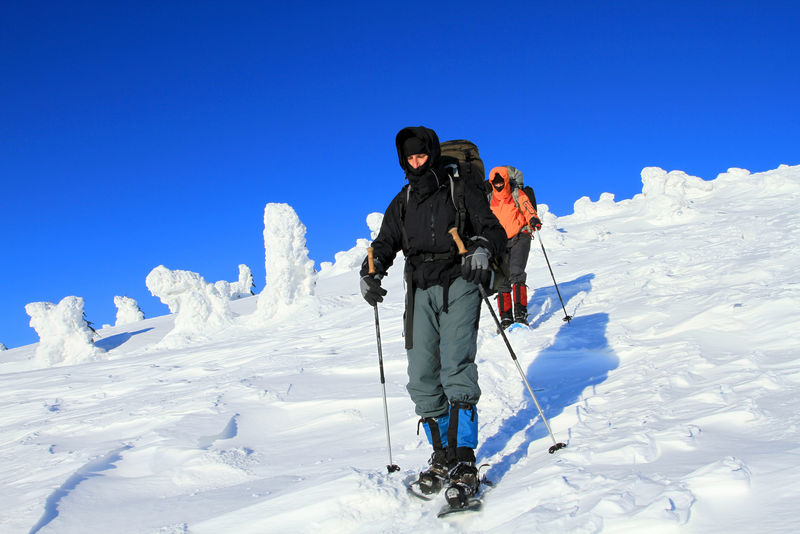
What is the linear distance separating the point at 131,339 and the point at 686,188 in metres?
37.6

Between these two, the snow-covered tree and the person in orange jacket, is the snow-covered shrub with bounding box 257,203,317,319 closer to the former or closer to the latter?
the person in orange jacket

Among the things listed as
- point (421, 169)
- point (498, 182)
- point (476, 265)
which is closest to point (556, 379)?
point (476, 265)

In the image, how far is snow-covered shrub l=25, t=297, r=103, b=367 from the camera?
24.2m

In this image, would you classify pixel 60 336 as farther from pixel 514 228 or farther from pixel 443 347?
pixel 443 347

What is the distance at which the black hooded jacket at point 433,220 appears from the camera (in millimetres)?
3688

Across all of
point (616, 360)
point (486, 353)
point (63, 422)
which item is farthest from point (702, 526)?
point (63, 422)

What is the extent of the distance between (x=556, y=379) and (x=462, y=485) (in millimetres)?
2990

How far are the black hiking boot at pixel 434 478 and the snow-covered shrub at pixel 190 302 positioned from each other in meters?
18.3

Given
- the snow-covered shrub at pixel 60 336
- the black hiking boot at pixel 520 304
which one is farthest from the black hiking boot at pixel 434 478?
the snow-covered shrub at pixel 60 336

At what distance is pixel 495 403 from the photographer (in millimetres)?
5133

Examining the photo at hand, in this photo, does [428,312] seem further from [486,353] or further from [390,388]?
[486,353]

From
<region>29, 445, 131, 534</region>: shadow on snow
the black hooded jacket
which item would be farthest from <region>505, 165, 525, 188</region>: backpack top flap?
<region>29, 445, 131, 534</region>: shadow on snow

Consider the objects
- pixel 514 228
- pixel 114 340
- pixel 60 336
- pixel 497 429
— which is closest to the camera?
pixel 497 429

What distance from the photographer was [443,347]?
358 centimetres
